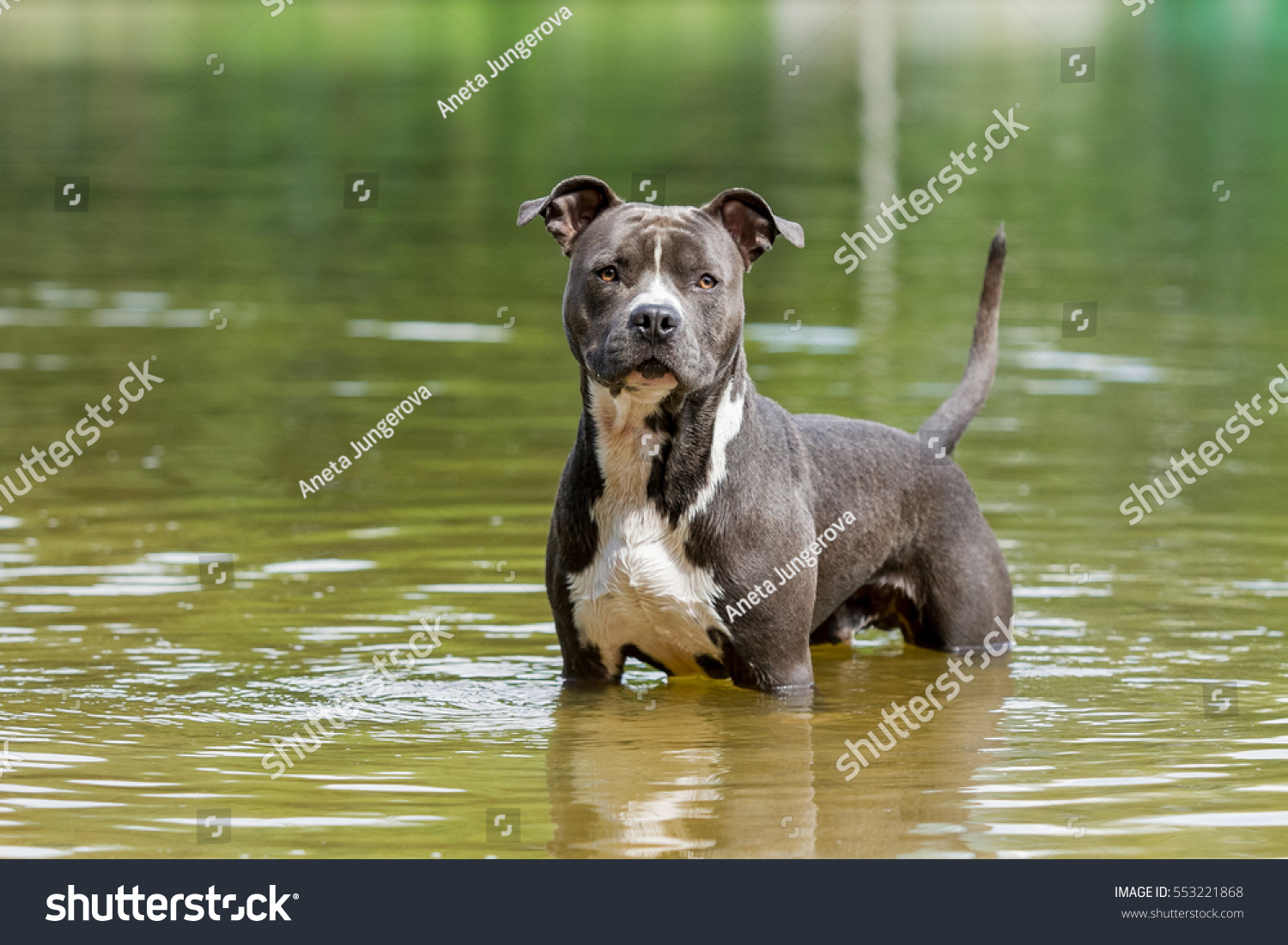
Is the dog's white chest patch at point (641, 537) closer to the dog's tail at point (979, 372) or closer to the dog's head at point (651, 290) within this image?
the dog's head at point (651, 290)

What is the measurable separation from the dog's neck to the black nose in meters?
0.47

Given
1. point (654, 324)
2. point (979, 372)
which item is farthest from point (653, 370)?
point (979, 372)

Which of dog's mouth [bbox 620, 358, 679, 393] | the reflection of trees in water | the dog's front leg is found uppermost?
dog's mouth [bbox 620, 358, 679, 393]

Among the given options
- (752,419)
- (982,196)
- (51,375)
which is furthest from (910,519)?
(982,196)

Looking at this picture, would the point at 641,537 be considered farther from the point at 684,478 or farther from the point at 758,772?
the point at 758,772

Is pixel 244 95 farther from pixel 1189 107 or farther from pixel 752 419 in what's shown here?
pixel 752 419

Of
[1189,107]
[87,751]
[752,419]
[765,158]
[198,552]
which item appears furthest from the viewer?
[1189,107]

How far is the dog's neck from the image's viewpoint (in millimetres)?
7164

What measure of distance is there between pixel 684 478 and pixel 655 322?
77 cm

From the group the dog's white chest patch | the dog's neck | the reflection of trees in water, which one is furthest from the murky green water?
the dog's neck

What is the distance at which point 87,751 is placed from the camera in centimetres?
693

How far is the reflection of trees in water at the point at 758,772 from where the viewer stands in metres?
6.03

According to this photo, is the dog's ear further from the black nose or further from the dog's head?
the black nose

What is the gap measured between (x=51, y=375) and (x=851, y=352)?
243 inches
